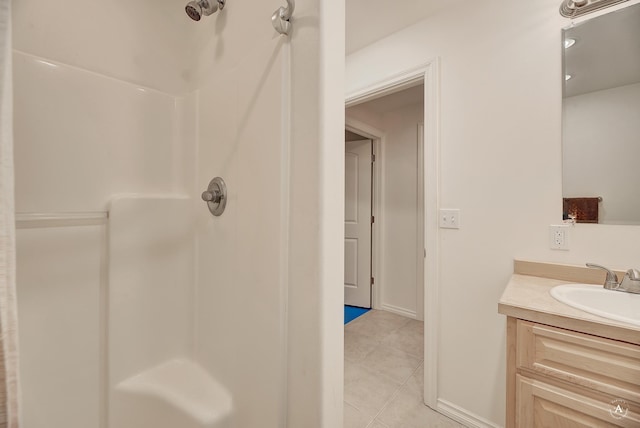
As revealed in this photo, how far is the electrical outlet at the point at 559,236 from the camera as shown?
1.22 meters

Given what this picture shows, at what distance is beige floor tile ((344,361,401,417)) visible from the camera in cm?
161

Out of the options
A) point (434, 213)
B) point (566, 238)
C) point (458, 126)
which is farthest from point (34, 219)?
point (566, 238)

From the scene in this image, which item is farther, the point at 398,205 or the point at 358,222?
the point at 358,222

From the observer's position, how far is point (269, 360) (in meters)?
0.73

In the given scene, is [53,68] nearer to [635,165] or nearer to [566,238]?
[566,238]

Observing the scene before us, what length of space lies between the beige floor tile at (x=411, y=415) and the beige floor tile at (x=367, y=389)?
0.06 metres

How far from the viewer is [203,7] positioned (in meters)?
0.90

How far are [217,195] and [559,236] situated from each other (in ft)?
5.15

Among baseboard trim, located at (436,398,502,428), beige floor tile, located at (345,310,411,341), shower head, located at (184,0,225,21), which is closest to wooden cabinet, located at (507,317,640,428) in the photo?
baseboard trim, located at (436,398,502,428)

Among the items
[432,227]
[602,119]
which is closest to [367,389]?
[432,227]

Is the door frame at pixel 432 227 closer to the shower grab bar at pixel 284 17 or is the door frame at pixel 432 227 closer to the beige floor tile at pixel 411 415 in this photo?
the beige floor tile at pixel 411 415

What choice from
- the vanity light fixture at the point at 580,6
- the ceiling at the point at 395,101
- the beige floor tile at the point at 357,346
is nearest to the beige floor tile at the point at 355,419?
the beige floor tile at the point at 357,346

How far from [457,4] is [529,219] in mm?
1333

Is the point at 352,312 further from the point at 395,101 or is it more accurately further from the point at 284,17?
the point at 284,17
